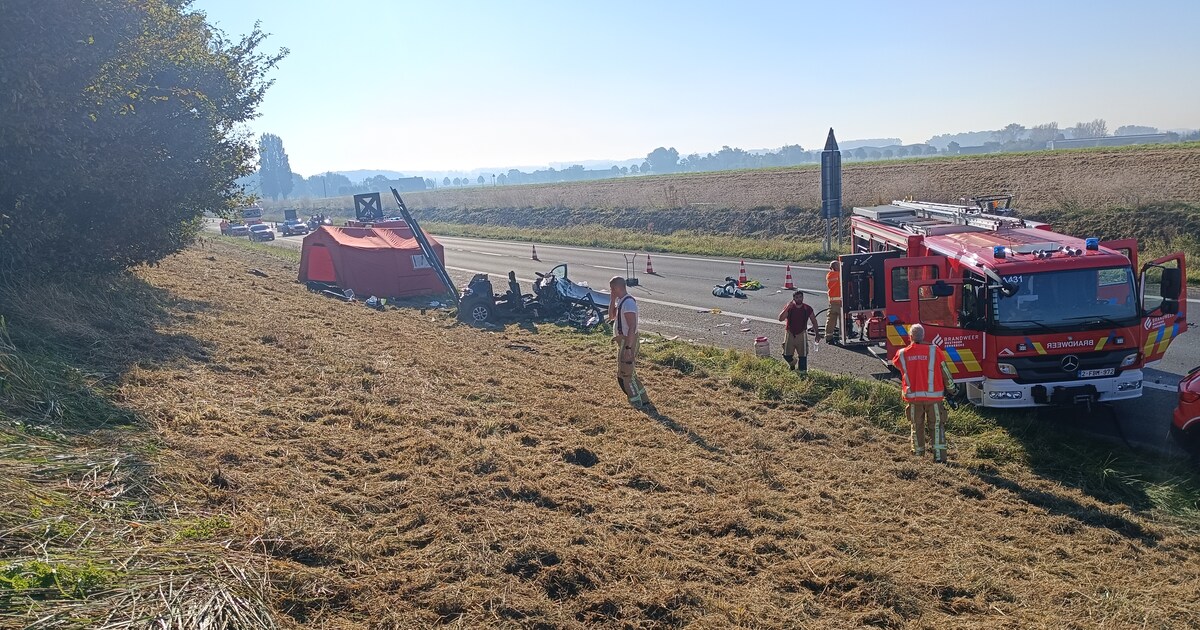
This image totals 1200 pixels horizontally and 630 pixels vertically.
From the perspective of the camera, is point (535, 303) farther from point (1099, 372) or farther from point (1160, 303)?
point (1160, 303)

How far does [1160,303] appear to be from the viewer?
965cm

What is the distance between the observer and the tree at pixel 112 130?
11.1 meters

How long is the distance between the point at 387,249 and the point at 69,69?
9889mm

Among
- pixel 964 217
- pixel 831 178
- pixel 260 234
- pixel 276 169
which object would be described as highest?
pixel 276 169

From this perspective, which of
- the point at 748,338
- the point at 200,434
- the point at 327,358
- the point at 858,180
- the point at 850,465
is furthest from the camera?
the point at 858,180

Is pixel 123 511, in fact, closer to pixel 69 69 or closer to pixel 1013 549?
pixel 1013 549

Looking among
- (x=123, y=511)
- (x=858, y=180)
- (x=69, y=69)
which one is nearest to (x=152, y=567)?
(x=123, y=511)

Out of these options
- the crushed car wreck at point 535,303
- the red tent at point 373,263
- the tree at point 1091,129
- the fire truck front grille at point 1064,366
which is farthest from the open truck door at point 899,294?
the tree at point 1091,129

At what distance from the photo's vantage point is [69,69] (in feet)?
38.0

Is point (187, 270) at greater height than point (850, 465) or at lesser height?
greater

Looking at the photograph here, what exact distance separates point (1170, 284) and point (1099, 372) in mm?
1485

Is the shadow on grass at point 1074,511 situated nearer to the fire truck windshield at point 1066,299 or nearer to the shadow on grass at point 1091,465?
the shadow on grass at point 1091,465

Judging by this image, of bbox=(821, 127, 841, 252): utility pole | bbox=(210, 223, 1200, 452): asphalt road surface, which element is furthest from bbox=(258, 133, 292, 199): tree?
bbox=(821, 127, 841, 252): utility pole

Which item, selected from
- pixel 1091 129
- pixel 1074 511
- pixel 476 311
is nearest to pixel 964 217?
pixel 1074 511
